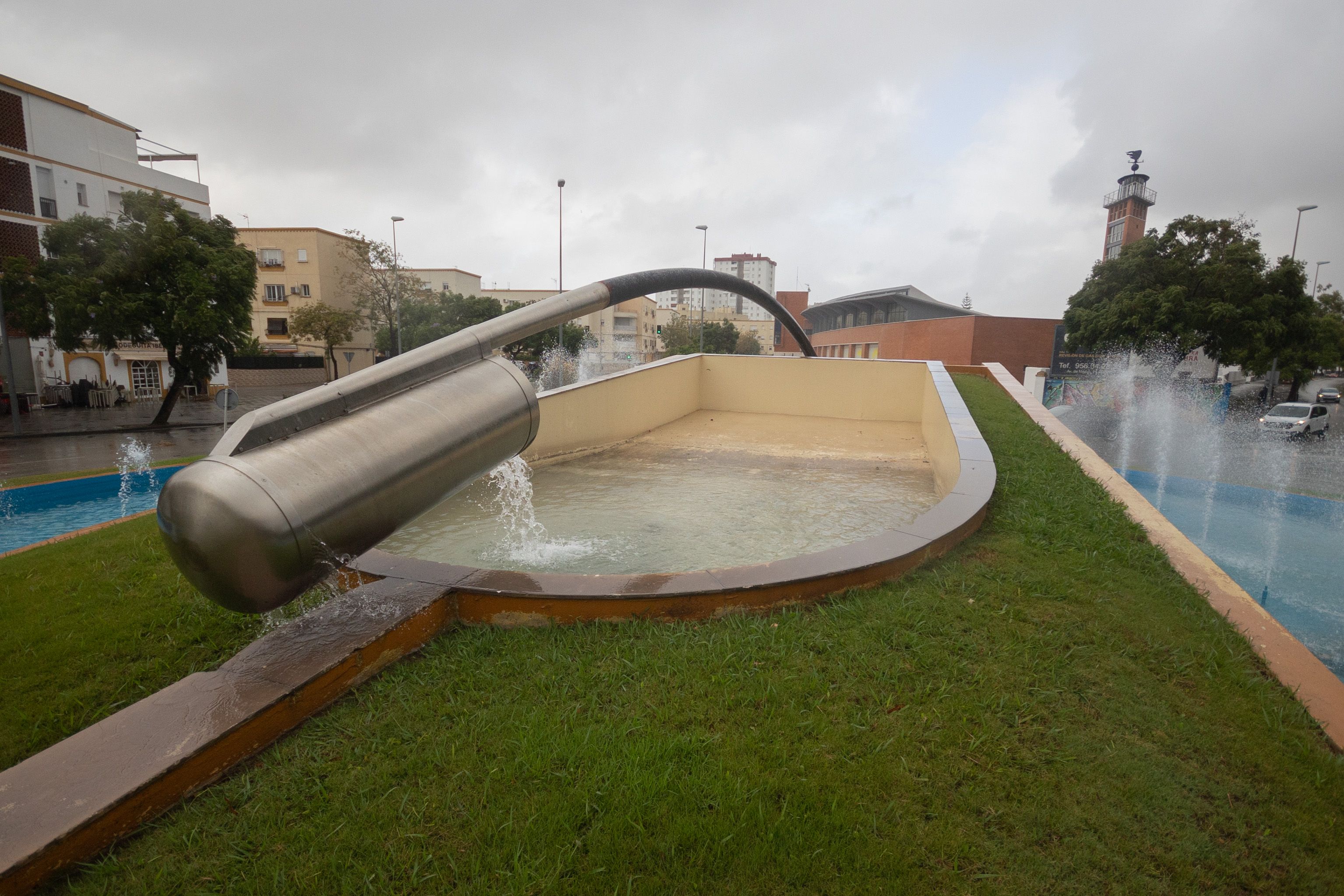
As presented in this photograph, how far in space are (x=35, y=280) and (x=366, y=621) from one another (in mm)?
24250

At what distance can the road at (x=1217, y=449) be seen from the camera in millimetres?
15688

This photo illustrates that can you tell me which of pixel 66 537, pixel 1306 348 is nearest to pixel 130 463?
pixel 66 537

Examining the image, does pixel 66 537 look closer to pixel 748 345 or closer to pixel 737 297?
pixel 748 345

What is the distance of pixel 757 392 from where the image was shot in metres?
14.0

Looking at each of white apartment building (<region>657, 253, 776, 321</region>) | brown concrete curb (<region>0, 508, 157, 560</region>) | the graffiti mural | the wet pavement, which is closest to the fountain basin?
brown concrete curb (<region>0, 508, 157, 560</region>)

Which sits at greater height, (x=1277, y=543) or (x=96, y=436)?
(x=96, y=436)

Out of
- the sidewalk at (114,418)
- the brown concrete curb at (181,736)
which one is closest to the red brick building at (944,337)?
the brown concrete curb at (181,736)

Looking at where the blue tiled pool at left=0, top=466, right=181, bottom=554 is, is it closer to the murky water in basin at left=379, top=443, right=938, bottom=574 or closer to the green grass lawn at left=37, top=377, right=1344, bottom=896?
the murky water in basin at left=379, top=443, right=938, bottom=574

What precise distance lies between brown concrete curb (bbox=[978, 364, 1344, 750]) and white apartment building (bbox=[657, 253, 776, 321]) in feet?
371

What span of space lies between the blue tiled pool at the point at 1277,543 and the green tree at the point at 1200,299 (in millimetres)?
13679

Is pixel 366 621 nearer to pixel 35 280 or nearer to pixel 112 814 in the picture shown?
pixel 112 814

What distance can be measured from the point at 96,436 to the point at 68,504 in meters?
10.5

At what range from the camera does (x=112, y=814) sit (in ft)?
6.75

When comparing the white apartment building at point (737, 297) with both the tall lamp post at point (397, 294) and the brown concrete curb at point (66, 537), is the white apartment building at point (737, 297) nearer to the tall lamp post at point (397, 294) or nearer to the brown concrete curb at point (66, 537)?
the tall lamp post at point (397, 294)
